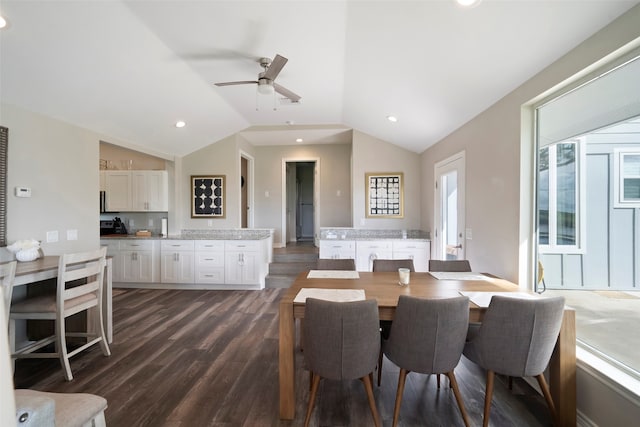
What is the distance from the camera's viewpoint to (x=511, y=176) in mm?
2299

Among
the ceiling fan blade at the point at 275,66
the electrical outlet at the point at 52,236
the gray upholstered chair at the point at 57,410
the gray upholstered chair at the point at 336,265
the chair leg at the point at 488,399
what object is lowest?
the chair leg at the point at 488,399

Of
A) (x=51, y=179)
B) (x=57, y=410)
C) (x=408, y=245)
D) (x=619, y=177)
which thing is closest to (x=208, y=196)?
(x=51, y=179)

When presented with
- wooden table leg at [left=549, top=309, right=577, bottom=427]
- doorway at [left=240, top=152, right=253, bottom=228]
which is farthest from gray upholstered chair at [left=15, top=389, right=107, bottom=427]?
doorway at [left=240, top=152, right=253, bottom=228]

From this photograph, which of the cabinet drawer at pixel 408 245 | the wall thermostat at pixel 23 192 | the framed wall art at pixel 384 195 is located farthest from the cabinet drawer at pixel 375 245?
the wall thermostat at pixel 23 192

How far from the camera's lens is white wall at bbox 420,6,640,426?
1472 mm

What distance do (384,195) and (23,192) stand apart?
15.3 feet

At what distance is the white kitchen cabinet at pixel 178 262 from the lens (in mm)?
4508

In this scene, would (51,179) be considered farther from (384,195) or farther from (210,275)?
(384,195)

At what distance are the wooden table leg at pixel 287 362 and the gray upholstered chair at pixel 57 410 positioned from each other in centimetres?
89

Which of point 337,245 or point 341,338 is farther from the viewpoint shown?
point 337,245

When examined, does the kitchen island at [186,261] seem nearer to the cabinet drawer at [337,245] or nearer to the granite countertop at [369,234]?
the cabinet drawer at [337,245]

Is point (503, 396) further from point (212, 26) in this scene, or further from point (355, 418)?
point (212, 26)

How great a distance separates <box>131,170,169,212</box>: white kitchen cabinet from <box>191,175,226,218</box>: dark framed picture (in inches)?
21.3

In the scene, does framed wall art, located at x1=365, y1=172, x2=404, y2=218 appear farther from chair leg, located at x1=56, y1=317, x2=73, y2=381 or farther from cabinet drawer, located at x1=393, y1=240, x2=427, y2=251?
chair leg, located at x1=56, y1=317, x2=73, y2=381
